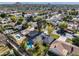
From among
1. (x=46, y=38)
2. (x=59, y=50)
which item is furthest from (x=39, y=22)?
(x=59, y=50)

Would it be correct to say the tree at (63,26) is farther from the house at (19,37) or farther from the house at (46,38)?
the house at (19,37)

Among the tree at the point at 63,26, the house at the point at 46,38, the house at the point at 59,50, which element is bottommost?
the house at the point at 59,50

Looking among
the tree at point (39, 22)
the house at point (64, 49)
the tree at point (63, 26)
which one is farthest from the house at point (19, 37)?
the tree at point (63, 26)

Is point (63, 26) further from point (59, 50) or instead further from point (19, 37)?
point (19, 37)

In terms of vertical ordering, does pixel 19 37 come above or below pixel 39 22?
below

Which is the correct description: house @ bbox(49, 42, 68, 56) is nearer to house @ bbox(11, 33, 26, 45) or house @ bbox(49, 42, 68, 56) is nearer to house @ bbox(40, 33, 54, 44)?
house @ bbox(40, 33, 54, 44)

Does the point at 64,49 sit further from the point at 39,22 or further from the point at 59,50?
the point at 39,22

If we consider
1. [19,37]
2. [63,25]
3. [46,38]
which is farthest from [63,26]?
[19,37]

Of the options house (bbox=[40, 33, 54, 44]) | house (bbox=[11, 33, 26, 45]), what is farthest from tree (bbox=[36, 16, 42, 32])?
house (bbox=[11, 33, 26, 45])

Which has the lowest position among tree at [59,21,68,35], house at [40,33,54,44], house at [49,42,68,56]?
house at [49,42,68,56]

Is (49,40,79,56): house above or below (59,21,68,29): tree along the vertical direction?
below

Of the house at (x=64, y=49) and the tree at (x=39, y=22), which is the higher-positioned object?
the tree at (x=39, y=22)

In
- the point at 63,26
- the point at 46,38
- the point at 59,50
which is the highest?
the point at 63,26
